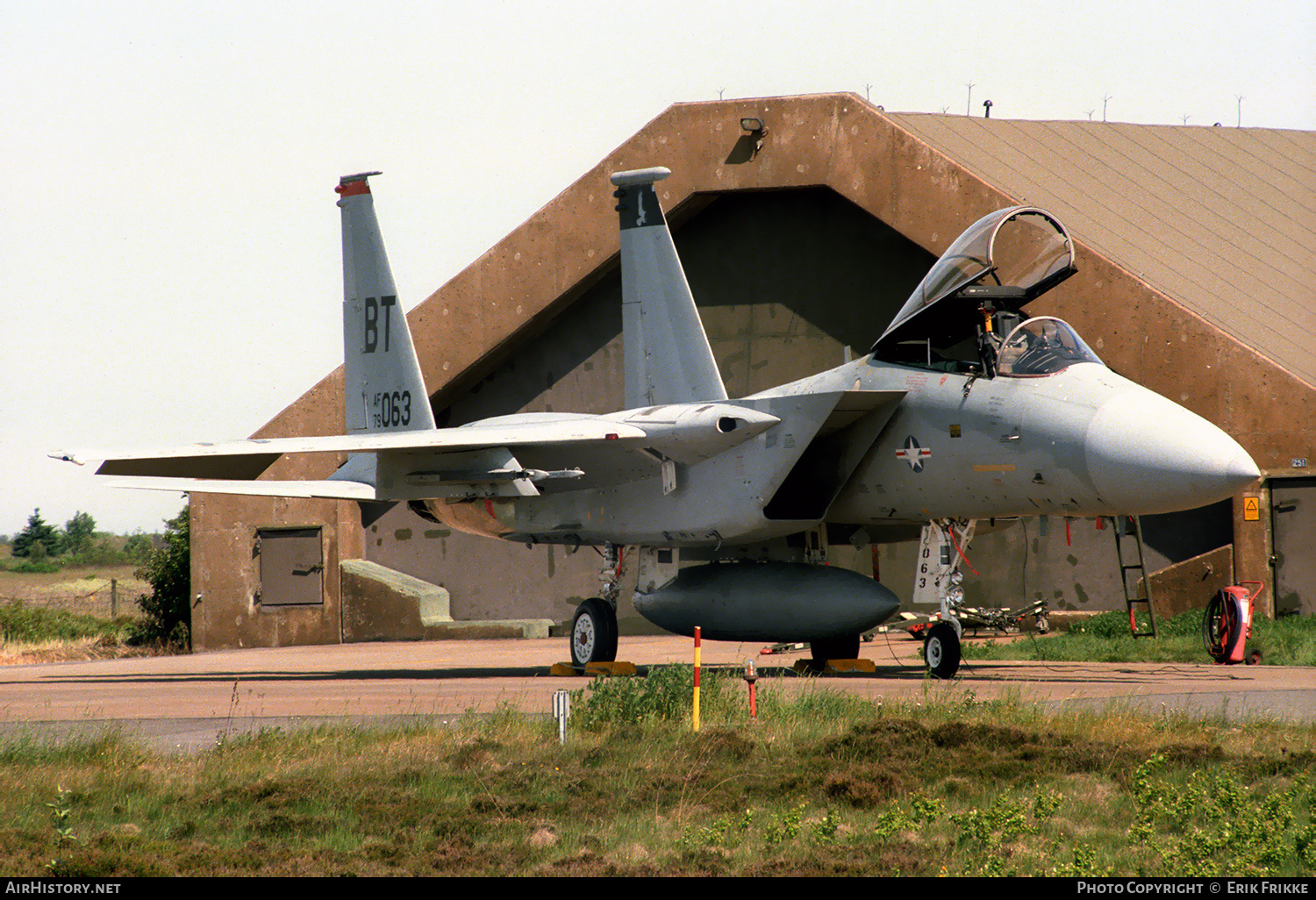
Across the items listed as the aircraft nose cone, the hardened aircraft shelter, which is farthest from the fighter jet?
the hardened aircraft shelter

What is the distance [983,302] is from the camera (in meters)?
12.5

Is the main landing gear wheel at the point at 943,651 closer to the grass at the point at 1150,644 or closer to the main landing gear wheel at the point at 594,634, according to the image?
the grass at the point at 1150,644

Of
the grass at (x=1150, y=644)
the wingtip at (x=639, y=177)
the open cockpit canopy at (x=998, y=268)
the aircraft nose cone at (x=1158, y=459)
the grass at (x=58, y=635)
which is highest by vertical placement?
the wingtip at (x=639, y=177)

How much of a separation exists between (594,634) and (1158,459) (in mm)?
6691

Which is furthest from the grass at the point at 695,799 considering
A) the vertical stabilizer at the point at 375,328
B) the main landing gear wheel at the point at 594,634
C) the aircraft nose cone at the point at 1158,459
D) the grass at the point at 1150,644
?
the vertical stabilizer at the point at 375,328

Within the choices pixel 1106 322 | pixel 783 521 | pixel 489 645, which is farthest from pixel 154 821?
pixel 1106 322

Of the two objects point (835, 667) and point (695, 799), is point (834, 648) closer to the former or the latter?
point (835, 667)

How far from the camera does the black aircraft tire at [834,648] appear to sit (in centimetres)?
1468

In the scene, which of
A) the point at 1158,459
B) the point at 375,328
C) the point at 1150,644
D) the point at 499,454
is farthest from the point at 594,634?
the point at 1150,644

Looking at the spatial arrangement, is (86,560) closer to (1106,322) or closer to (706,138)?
(706,138)

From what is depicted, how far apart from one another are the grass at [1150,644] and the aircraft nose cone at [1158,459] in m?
4.27

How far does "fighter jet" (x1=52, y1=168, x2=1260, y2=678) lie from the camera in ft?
38.2

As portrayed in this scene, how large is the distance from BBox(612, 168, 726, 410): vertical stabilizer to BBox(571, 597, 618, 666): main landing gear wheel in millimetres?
3243

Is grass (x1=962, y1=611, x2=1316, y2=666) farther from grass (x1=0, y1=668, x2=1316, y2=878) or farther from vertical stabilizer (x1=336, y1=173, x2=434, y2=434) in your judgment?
vertical stabilizer (x1=336, y1=173, x2=434, y2=434)
